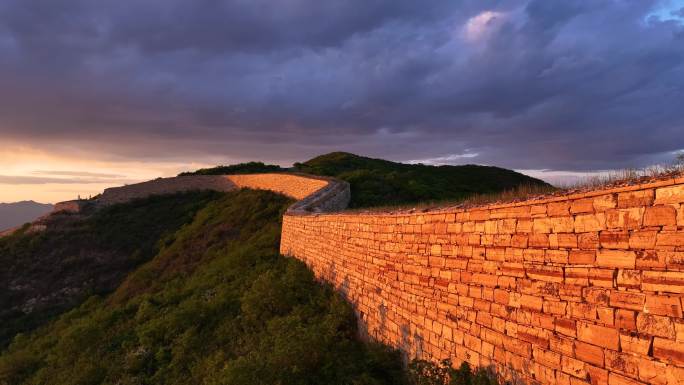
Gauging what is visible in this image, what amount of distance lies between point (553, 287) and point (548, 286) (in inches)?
2.6

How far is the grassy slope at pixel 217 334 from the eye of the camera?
7750 mm

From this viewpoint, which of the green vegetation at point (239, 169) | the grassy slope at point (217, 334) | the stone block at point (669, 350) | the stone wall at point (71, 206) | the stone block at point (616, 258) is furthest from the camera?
the green vegetation at point (239, 169)

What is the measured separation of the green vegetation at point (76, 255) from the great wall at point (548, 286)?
2428 cm

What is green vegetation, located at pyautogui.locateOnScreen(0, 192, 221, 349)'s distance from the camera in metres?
26.1

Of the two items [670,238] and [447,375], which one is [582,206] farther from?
[447,375]

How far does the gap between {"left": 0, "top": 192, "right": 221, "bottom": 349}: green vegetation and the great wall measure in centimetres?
2428

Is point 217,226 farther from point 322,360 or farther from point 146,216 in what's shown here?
point 322,360

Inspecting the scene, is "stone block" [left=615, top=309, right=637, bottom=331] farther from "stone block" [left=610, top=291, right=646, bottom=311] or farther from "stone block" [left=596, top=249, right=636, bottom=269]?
"stone block" [left=596, top=249, right=636, bottom=269]

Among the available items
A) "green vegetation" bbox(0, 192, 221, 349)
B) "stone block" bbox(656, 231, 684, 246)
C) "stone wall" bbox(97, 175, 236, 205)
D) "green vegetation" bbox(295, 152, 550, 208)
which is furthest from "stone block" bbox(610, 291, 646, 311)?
"stone wall" bbox(97, 175, 236, 205)

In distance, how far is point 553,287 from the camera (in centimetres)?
438

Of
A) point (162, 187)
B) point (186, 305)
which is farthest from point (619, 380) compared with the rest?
point (162, 187)

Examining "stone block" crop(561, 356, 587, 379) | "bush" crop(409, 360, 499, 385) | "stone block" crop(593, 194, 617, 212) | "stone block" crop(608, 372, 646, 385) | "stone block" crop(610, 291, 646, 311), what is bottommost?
"bush" crop(409, 360, 499, 385)

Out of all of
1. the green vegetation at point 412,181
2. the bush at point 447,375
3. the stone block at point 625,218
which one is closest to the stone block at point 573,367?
the bush at point 447,375

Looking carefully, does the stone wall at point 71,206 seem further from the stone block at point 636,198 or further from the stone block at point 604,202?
the stone block at point 636,198
